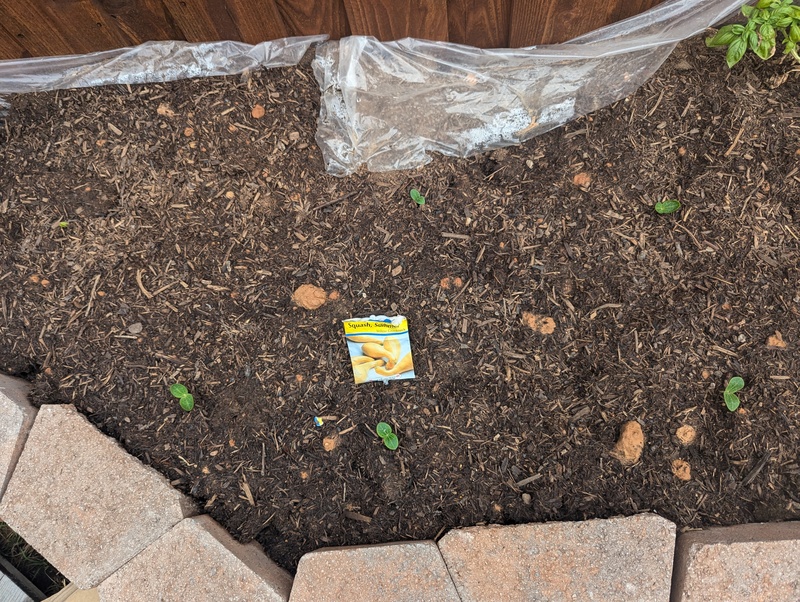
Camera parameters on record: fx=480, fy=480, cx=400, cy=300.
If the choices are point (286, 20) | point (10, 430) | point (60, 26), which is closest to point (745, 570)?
point (286, 20)

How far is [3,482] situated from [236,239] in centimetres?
109

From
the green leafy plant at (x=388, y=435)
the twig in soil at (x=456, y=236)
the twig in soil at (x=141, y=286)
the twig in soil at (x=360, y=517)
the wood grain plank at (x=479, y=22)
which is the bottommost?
the twig in soil at (x=360, y=517)

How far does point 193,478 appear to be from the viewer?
1577 millimetres

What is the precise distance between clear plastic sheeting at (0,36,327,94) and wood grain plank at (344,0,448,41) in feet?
0.53

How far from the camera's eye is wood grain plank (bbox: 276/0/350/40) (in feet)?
4.78

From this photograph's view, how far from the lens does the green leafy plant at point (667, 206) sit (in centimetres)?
152

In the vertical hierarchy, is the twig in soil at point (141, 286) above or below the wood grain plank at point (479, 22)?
below

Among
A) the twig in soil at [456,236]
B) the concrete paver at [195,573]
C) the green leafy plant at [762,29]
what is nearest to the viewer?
the green leafy plant at [762,29]

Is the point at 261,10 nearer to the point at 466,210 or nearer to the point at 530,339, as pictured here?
the point at 466,210

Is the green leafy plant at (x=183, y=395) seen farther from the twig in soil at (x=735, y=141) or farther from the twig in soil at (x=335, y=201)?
the twig in soil at (x=735, y=141)

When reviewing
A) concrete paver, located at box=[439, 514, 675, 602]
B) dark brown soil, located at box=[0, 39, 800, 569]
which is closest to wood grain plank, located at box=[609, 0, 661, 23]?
dark brown soil, located at box=[0, 39, 800, 569]

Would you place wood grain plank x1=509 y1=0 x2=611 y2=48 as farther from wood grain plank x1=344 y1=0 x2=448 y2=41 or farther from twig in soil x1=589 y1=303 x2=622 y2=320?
twig in soil x1=589 y1=303 x2=622 y2=320

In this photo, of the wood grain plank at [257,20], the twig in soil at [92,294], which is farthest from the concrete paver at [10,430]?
the wood grain plank at [257,20]

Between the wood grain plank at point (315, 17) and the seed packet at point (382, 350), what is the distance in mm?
941
